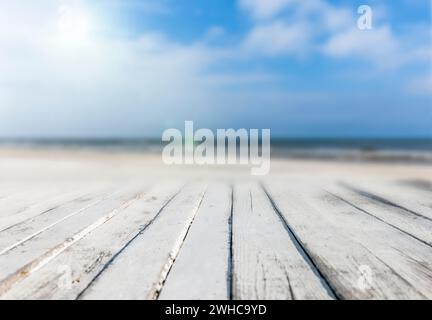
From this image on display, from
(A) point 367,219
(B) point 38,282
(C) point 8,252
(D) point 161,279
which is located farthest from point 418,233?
(C) point 8,252

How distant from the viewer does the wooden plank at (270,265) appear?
0.98 metres

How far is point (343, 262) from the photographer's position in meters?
1.20

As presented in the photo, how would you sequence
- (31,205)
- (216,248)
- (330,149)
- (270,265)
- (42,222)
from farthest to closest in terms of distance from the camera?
(330,149), (31,205), (42,222), (216,248), (270,265)

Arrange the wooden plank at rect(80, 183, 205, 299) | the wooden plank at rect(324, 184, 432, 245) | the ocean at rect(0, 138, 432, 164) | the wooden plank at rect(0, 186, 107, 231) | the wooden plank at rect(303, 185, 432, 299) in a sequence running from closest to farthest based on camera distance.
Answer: the wooden plank at rect(80, 183, 205, 299)
the wooden plank at rect(303, 185, 432, 299)
the wooden plank at rect(324, 184, 432, 245)
the wooden plank at rect(0, 186, 107, 231)
the ocean at rect(0, 138, 432, 164)

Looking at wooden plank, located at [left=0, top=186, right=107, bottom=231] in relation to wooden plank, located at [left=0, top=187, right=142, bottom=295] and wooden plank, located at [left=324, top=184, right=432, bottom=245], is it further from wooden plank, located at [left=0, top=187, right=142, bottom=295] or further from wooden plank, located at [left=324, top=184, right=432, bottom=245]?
wooden plank, located at [left=324, top=184, right=432, bottom=245]

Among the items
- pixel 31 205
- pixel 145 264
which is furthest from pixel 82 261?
pixel 31 205

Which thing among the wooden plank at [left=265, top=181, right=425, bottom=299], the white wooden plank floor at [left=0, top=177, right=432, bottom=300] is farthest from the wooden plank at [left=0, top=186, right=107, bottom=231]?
the wooden plank at [left=265, top=181, right=425, bottom=299]

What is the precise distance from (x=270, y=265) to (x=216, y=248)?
0.80 feet

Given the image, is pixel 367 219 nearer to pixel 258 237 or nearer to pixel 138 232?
pixel 258 237

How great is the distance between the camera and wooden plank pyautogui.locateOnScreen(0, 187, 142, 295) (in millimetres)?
1114

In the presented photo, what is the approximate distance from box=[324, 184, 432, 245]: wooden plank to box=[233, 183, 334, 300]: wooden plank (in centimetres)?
56

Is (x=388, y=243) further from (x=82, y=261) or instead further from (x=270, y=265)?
A: (x=82, y=261)

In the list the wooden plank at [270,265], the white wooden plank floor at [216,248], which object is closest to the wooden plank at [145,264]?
the white wooden plank floor at [216,248]

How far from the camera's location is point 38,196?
104 inches
